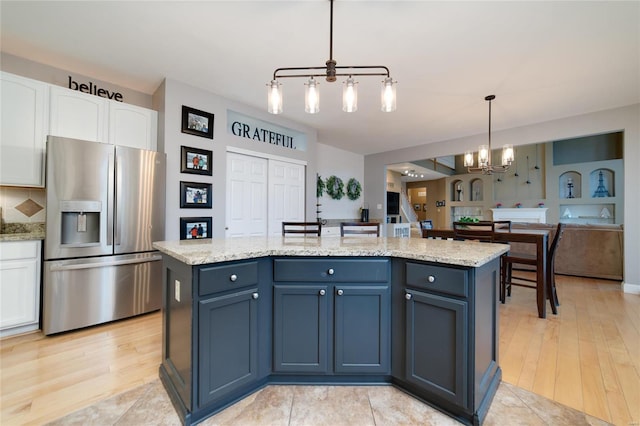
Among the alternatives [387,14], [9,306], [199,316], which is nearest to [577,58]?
[387,14]

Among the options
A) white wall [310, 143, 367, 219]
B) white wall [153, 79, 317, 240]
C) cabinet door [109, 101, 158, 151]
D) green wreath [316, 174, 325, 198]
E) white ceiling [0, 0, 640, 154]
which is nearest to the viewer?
white ceiling [0, 0, 640, 154]

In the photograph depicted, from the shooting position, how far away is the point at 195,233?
3389mm

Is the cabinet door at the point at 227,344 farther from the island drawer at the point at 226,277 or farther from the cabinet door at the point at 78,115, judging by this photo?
the cabinet door at the point at 78,115

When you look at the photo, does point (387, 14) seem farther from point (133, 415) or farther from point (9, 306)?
point (9, 306)

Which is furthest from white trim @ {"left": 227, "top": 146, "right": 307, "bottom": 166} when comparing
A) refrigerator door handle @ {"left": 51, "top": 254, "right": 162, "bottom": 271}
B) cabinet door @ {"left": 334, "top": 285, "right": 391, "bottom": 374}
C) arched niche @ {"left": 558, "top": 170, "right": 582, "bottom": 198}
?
arched niche @ {"left": 558, "top": 170, "right": 582, "bottom": 198}

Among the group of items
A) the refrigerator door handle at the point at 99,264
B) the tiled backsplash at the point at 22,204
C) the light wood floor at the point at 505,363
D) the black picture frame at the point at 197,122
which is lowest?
the light wood floor at the point at 505,363

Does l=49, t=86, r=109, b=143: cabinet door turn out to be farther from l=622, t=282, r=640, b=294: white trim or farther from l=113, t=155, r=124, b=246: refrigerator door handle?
l=622, t=282, r=640, b=294: white trim

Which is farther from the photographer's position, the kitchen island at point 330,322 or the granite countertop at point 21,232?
the granite countertop at point 21,232

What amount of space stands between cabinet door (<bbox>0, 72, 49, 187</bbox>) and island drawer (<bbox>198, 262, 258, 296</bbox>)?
2521 millimetres

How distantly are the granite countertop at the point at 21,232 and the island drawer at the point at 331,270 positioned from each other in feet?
8.21

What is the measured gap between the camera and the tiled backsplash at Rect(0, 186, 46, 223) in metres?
2.71

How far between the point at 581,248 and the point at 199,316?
241 inches

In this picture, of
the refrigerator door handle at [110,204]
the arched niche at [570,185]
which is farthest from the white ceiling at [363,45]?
the arched niche at [570,185]

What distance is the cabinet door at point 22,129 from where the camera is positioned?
8.04 feet
